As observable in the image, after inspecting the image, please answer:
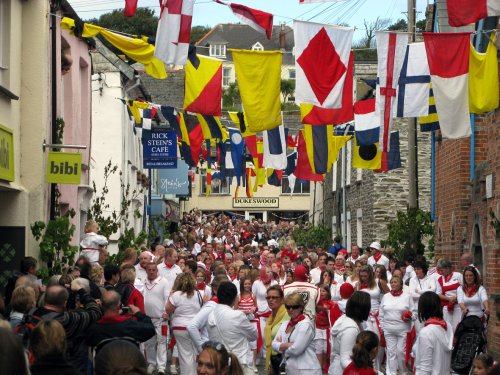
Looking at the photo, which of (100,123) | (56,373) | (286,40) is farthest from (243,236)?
(286,40)

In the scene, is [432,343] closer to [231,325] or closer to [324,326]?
[231,325]

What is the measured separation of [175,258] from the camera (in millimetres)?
20406

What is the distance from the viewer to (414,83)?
15.6 meters

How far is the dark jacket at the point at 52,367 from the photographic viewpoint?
7.13 m

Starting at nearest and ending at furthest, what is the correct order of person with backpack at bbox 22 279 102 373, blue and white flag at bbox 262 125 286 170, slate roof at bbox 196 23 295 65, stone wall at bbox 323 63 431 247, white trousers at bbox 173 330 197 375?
person with backpack at bbox 22 279 102 373, white trousers at bbox 173 330 197 375, blue and white flag at bbox 262 125 286 170, stone wall at bbox 323 63 431 247, slate roof at bbox 196 23 295 65

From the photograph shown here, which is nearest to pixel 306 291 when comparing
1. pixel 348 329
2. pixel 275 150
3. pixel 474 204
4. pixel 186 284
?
pixel 186 284

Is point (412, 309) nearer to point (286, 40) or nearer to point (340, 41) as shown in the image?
point (340, 41)

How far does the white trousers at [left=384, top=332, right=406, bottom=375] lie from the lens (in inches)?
660

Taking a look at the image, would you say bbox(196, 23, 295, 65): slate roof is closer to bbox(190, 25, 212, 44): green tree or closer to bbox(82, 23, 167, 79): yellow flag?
bbox(190, 25, 212, 44): green tree

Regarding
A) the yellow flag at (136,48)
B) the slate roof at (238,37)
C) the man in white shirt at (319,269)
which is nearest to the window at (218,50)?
the slate roof at (238,37)

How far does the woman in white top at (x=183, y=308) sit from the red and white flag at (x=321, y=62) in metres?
2.95

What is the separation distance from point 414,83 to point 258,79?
2317 millimetres

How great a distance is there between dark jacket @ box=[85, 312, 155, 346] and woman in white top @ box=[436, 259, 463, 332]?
25.2ft

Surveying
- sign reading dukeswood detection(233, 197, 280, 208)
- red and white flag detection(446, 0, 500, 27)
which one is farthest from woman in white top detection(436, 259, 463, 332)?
sign reading dukeswood detection(233, 197, 280, 208)
